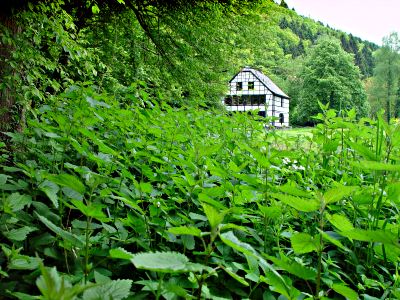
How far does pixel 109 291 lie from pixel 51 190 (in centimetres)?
59

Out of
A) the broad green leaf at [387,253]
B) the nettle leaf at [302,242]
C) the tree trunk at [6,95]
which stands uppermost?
the tree trunk at [6,95]

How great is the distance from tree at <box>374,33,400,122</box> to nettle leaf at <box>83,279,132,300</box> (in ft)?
206

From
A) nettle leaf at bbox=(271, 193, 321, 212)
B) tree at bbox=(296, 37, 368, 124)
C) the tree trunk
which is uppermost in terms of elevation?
tree at bbox=(296, 37, 368, 124)

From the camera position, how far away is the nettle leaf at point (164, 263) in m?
0.59

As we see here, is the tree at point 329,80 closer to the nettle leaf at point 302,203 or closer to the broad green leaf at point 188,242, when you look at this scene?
the broad green leaf at point 188,242

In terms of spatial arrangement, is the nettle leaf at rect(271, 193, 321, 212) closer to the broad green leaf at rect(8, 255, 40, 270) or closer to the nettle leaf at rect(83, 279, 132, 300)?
the nettle leaf at rect(83, 279, 132, 300)

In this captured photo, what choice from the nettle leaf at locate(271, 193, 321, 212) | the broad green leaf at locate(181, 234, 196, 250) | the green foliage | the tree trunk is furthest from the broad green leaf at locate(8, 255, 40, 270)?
the green foliage

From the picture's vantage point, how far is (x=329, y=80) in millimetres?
51469

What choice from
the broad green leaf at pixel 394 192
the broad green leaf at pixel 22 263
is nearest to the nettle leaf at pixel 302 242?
the broad green leaf at pixel 394 192

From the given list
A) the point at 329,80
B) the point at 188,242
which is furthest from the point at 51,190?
the point at 329,80

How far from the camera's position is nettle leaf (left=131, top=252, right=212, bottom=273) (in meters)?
0.59

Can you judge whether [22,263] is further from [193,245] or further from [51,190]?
[193,245]

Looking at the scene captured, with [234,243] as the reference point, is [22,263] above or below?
below

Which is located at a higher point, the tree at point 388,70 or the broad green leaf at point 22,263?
the tree at point 388,70
